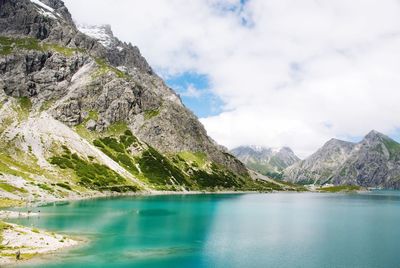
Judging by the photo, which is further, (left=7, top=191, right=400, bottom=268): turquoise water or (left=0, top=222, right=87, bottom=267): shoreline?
(left=7, top=191, right=400, bottom=268): turquoise water

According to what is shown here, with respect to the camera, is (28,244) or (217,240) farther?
(217,240)

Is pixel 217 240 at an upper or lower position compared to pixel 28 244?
lower

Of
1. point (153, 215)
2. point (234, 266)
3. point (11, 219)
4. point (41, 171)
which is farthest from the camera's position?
point (41, 171)

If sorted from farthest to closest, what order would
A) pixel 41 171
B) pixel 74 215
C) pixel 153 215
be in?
pixel 41 171 < pixel 153 215 < pixel 74 215

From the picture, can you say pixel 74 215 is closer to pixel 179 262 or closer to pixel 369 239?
pixel 179 262

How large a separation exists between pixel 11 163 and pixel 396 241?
158764 millimetres

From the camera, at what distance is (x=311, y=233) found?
96375 millimetres

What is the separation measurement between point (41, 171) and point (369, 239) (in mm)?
148819

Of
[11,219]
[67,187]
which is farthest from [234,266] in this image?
[67,187]

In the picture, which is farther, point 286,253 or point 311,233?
point 311,233

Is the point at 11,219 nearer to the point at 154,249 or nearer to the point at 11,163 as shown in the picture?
the point at 154,249

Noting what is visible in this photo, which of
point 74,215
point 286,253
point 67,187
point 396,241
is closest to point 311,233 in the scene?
point 396,241

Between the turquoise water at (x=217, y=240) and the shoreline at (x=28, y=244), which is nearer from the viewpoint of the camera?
the shoreline at (x=28, y=244)

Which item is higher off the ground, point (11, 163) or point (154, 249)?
point (11, 163)
